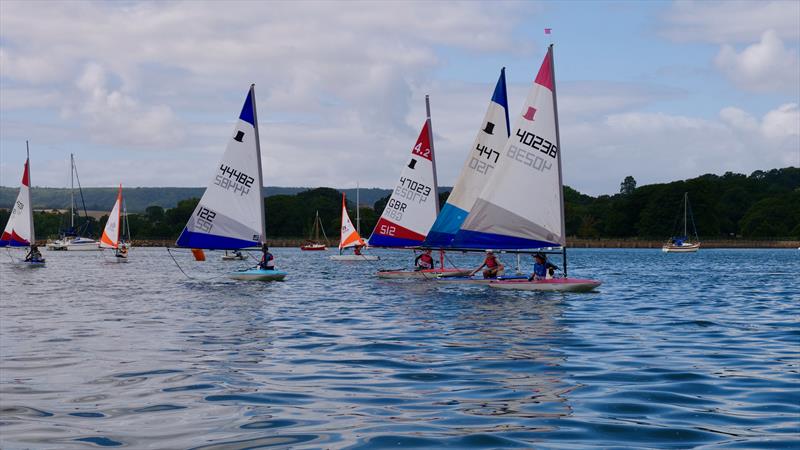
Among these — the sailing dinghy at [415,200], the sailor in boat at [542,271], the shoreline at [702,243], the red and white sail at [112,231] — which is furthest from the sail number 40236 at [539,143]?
the shoreline at [702,243]

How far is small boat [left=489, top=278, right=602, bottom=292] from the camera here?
31344mm

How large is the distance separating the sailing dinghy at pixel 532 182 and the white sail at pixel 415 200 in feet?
38.5

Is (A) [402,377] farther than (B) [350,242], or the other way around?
(B) [350,242]

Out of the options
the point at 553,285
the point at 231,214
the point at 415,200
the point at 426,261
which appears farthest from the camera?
the point at 415,200

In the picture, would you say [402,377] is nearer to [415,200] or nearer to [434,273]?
[434,273]

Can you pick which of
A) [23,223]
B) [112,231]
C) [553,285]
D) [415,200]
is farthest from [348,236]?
[553,285]

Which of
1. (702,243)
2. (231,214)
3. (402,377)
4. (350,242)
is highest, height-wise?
(231,214)

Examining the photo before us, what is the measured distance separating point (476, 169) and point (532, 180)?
7298mm

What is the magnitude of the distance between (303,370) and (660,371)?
18.8ft

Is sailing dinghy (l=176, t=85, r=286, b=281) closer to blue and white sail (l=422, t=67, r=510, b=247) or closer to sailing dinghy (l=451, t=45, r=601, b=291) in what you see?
blue and white sail (l=422, t=67, r=510, b=247)

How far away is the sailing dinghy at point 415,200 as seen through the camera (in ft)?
149

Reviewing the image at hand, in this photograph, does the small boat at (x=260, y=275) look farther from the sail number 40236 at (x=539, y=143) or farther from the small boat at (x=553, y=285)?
the sail number 40236 at (x=539, y=143)

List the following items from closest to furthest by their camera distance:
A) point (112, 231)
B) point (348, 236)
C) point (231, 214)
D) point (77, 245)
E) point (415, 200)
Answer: point (231, 214), point (415, 200), point (112, 231), point (348, 236), point (77, 245)

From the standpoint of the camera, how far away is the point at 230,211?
3969 centimetres
